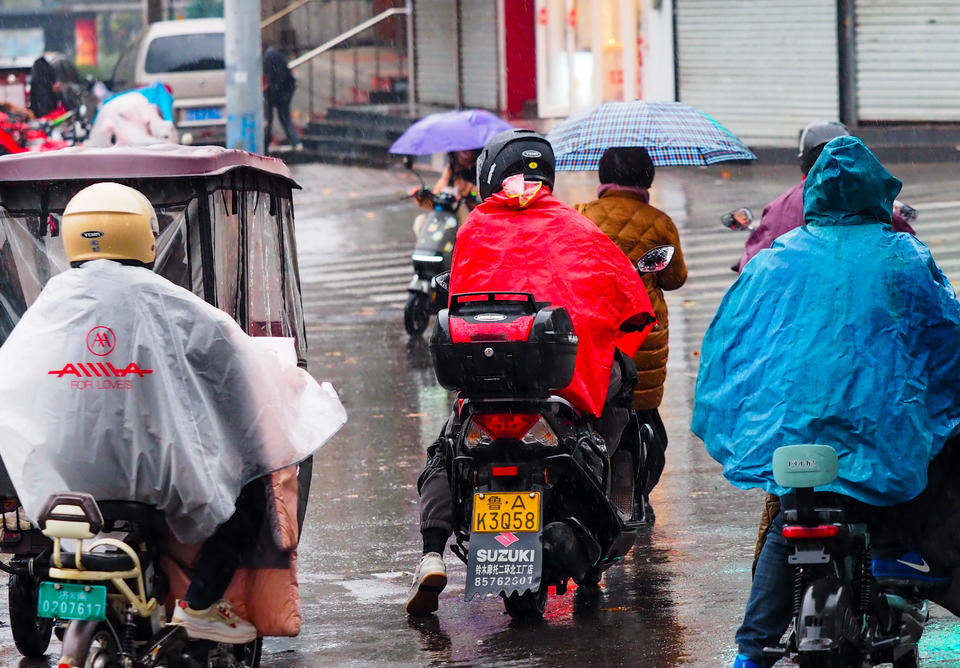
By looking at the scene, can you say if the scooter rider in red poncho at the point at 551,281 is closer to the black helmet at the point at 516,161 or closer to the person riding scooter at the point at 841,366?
the black helmet at the point at 516,161

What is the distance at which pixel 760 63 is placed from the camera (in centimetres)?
2467

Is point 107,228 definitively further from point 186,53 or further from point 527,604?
point 186,53

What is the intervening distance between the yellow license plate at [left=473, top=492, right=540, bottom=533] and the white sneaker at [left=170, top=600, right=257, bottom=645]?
4.11 ft

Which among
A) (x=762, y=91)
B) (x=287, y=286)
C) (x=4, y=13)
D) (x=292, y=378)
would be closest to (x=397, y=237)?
(x=762, y=91)

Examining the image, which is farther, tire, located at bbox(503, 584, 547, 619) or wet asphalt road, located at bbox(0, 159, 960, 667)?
tire, located at bbox(503, 584, 547, 619)

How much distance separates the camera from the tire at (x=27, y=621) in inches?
239

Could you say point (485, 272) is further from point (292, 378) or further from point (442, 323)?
point (292, 378)

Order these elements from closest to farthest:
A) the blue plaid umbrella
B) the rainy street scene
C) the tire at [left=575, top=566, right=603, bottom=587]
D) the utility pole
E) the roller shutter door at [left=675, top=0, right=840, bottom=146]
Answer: the rainy street scene < the tire at [left=575, top=566, right=603, bottom=587] < the blue plaid umbrella < the utility pole < the roller shutter door at [left=675, top=0, right=840, bottom=146]

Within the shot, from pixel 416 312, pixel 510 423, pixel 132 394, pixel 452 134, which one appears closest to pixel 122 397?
pixel 132 394

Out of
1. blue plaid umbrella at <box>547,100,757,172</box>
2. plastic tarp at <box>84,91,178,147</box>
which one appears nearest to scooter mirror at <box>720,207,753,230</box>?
blue plaid umbrella at <box>547,100,757,172</box>

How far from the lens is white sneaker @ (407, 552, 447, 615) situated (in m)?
6.32

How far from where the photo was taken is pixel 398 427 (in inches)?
408

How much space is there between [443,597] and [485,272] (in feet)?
4.33

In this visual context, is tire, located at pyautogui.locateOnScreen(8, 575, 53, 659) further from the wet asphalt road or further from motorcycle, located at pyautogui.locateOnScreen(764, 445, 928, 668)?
motorcycle, located at pyautogui.locateOnScreen(764, 445, 928, 668)
